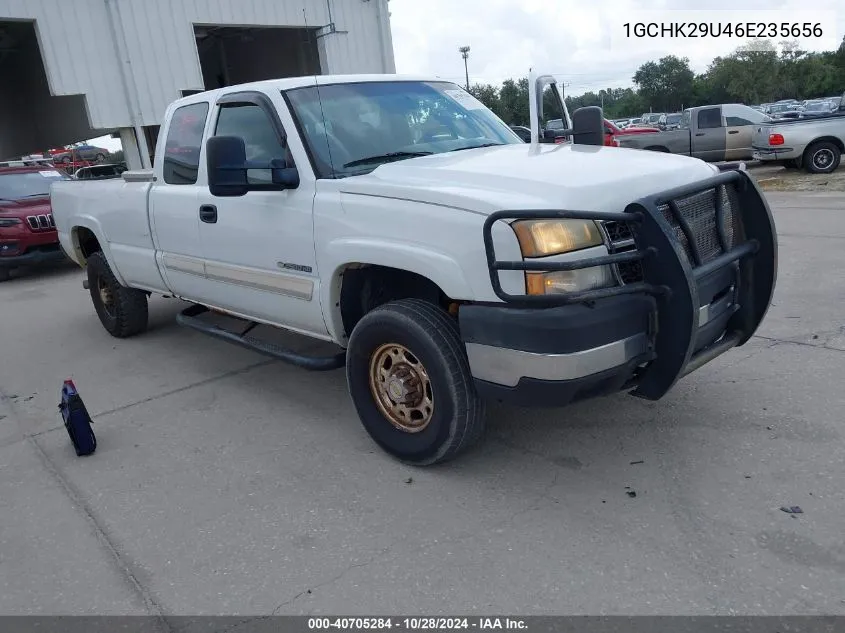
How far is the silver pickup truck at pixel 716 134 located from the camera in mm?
15977

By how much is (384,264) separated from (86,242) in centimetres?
466

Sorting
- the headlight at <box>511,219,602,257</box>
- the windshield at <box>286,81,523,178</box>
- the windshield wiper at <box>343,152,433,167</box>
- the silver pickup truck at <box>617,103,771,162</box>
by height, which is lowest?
the silver pickup truck at <box>617,103,771,162</box>

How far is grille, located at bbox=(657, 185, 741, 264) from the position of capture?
3.21m

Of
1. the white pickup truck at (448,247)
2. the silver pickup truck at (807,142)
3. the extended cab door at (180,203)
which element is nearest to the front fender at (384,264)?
the white pickup truck at (448,247)

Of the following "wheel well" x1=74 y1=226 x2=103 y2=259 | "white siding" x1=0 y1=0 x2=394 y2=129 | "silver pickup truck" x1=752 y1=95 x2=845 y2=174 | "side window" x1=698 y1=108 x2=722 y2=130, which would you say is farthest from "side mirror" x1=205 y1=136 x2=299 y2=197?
"side window" x1=698 y1=108 x2=722 y2=130

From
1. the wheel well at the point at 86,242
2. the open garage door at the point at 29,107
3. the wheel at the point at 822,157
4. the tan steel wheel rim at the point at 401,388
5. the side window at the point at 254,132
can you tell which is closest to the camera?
the tan steel wheel rim at the point at 401,388

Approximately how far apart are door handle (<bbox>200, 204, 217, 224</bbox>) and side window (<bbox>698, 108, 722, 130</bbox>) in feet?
47.0

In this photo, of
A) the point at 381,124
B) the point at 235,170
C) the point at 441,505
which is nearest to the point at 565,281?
the point at 441,505

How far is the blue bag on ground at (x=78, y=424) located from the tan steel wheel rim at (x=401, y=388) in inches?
68.1

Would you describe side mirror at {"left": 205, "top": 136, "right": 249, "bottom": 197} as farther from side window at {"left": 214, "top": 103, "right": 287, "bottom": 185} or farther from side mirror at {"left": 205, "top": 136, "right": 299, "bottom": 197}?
side window at {"left": 214, "top": 103, "right": 287, "bottom": 185}

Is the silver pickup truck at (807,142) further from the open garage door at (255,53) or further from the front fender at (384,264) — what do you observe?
the front fender at (384,264)

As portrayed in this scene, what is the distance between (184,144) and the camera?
4.99 metres

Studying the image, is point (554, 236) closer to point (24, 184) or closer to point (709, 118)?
point (24, 184)
